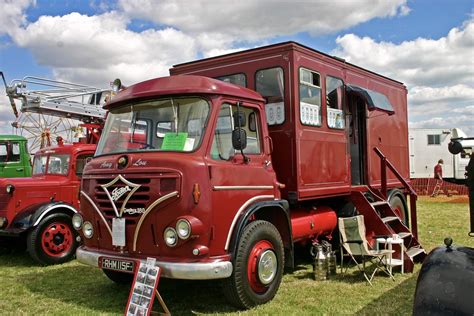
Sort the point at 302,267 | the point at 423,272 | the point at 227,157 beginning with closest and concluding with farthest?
the point at 423,272
the point at 227,157
the point at 302,267

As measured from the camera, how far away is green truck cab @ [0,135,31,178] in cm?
1264

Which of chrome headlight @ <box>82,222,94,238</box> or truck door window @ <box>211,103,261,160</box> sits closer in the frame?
truck door window @ <box>211,103,261,160</box>

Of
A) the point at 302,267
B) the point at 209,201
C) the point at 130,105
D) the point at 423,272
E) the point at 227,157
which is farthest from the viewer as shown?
the point at 302,267

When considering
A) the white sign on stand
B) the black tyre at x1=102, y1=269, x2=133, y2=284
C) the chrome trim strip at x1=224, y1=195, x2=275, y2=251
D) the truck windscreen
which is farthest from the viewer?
the black tyre at x1=102, y1=269, x2=133, y2=284

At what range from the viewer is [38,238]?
820 cm

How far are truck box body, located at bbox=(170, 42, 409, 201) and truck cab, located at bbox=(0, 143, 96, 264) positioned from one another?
3.06 metres

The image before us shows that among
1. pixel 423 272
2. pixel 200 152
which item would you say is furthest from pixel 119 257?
pixel 423 272

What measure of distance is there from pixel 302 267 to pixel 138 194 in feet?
12.1

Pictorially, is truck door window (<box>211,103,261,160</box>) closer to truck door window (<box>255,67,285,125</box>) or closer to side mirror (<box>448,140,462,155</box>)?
truck door window (<box>255,67,285,125</box>)

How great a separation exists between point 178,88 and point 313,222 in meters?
3.18

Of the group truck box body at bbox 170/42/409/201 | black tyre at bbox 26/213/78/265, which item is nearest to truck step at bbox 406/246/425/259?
truck box body at bbox 170/42/409/201

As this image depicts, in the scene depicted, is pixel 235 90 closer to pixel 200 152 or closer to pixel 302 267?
pixel 200 152

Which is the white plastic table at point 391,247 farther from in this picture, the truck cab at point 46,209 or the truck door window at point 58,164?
the truck door window at point 58,164

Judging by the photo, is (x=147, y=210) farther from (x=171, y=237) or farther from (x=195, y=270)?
(x=195, y=270)
